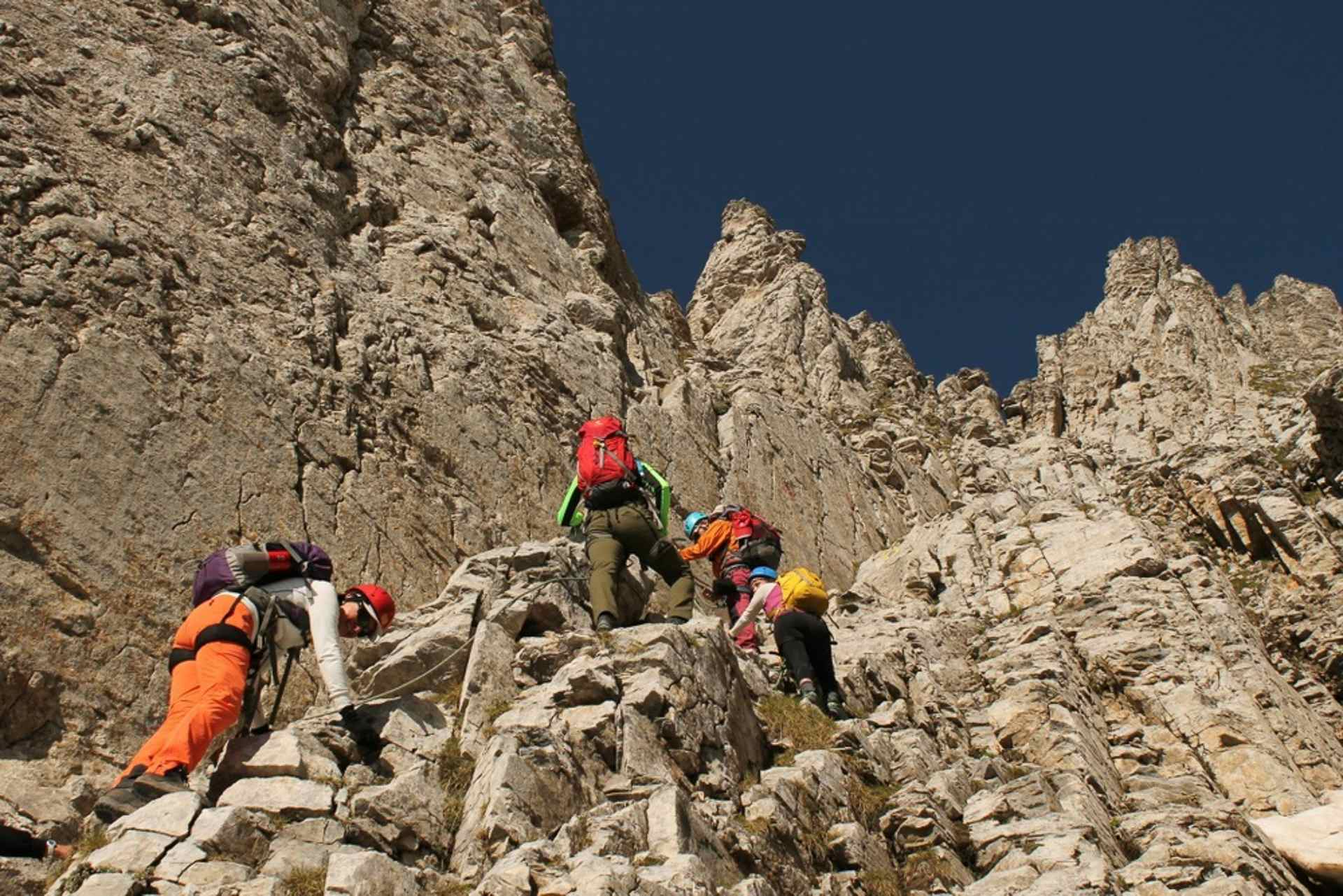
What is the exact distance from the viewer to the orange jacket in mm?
16375

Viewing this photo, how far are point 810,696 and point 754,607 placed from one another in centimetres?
226

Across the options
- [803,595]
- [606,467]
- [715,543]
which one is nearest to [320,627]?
[606,467]

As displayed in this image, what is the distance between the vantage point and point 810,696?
40.9 ft

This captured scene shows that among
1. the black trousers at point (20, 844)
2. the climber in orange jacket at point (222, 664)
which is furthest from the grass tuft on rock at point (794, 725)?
the black trousers at point (20, 844)

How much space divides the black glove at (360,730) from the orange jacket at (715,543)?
7.65m

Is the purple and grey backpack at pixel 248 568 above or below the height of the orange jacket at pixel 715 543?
below

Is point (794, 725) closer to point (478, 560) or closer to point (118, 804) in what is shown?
point (478, 560)

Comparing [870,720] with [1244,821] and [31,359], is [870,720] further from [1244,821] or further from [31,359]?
[31,359]

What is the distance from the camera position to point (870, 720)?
1290 centimetres

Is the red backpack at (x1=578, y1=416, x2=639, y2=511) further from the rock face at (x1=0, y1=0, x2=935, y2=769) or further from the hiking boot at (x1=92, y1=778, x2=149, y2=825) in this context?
the hiking boot at (x1=92, y1=778, x2=149, y2=825)

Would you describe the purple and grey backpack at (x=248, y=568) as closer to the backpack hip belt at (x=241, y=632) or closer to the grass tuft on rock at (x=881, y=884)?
the backpack hip belt at (x=241, y=632)

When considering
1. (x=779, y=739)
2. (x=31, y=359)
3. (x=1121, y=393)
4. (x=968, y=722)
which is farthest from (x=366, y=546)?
(x=1121, y=393)

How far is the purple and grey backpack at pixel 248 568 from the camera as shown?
972 cm

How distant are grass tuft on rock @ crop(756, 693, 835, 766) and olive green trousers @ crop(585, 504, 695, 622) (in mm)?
1645
